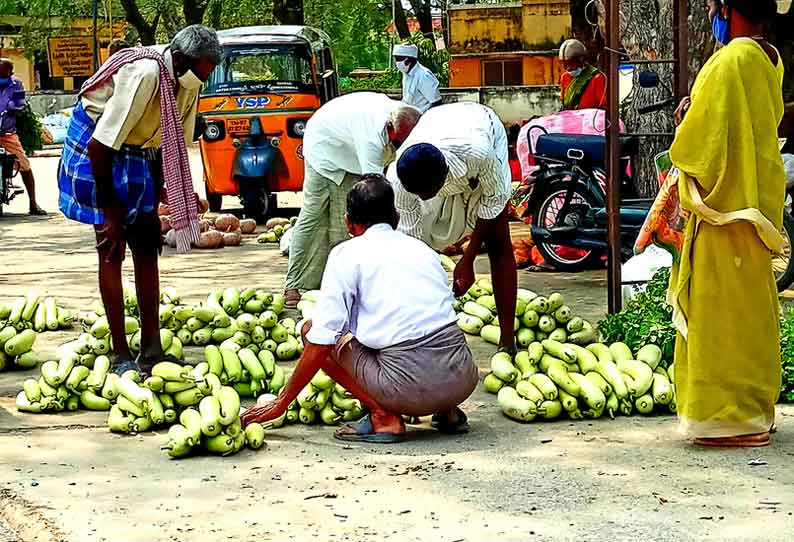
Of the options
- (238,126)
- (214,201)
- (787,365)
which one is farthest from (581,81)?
(787,365)

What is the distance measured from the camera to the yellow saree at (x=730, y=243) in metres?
5.42

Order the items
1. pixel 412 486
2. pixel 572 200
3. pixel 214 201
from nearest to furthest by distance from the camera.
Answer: pixel 412 486 < pixel 572 200 < pixel 214 201

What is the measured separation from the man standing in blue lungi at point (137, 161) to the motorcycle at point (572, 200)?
4.08 m

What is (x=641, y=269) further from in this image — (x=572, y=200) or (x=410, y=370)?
(x=410, y=370)

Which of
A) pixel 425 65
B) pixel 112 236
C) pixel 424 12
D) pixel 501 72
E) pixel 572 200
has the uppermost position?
pixel 424 12

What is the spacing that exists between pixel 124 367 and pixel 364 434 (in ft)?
5.89

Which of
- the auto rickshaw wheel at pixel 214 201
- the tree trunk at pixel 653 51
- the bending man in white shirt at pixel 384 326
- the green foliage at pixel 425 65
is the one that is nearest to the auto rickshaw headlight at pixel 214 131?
the auto rickshaw wheel at pixel 214 201

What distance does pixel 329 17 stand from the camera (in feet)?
112

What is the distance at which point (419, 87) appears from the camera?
55.1 ft

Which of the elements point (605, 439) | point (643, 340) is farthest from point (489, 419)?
point (643, 340)

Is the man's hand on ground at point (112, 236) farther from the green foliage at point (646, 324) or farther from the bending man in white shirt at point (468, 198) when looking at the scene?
the green foliage at point (646, 324)

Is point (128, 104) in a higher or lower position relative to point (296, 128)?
higher

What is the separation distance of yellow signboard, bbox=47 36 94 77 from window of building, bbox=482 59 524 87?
13.6m

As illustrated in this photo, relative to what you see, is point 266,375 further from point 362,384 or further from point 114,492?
point 114,492
